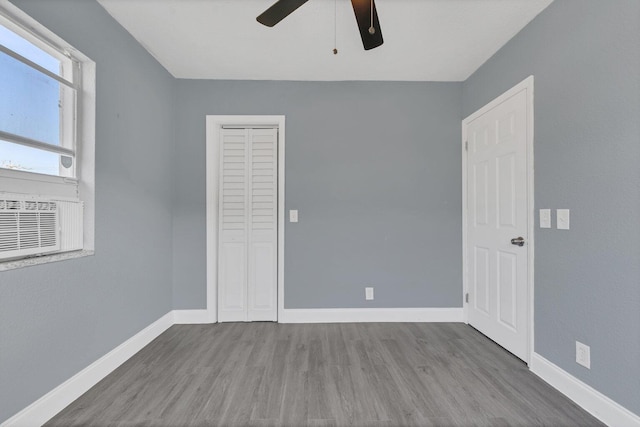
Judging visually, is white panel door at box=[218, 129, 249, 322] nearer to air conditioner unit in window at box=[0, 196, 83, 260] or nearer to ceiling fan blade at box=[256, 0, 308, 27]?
air conditioner unit in window at box=[0, 196, 83, 260]

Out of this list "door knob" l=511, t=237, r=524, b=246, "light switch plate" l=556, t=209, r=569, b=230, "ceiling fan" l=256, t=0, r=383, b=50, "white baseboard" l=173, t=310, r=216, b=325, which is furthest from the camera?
"white baseboard" l=173, t=310, r=216, b=325

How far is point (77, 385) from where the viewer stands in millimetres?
1599

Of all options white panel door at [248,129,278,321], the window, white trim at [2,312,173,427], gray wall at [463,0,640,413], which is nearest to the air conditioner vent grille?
the window

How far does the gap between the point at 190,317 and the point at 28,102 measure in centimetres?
216

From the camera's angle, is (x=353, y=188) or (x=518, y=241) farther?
(x=353, y=188)

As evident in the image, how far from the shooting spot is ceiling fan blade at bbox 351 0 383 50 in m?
1.38

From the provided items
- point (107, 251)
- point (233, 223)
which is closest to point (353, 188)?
point (233, 223)

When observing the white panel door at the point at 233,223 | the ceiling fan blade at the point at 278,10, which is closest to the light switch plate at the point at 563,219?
the ceiling fan blade at the point at 278,10

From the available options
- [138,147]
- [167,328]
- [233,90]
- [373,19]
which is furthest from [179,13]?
[167,328]

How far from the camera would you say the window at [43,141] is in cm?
130

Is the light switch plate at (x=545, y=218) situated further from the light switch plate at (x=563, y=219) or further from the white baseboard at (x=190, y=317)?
the white baseboard at (x=190, y=317)

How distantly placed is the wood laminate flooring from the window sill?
0.88 meters

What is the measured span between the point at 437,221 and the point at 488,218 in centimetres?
49

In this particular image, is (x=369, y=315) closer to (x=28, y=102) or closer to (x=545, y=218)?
(x=545, y=218)
